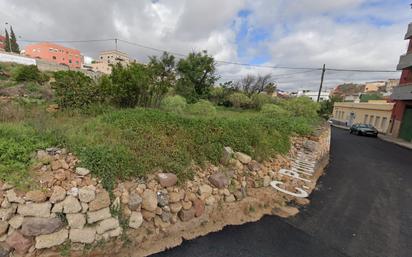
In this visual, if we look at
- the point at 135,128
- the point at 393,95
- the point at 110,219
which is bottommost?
the point at 110,219

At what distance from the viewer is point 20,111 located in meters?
4.69

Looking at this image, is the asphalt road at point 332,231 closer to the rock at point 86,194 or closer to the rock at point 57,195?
the rock at point 86,194

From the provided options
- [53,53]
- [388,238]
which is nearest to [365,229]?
[388,238]

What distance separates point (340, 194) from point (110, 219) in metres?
5.54

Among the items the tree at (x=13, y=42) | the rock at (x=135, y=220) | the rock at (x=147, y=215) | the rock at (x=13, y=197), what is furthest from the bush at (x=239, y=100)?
the tree at (x=13, y=42)

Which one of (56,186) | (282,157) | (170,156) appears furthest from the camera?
(282,157)

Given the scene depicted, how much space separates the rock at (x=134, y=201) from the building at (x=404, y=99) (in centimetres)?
2381

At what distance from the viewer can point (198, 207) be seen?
12.3 feet

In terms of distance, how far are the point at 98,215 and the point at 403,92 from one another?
25.3m

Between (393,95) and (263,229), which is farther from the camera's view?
(393,95)

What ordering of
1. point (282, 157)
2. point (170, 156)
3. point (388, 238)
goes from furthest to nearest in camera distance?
point (282, 157), point (170, 156), point (388, 238)

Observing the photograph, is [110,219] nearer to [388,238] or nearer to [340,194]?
[388,238]

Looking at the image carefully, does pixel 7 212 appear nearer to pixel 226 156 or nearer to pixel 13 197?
pixel 13 197

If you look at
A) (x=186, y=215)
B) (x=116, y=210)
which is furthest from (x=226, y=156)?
(x=116, y=210)
